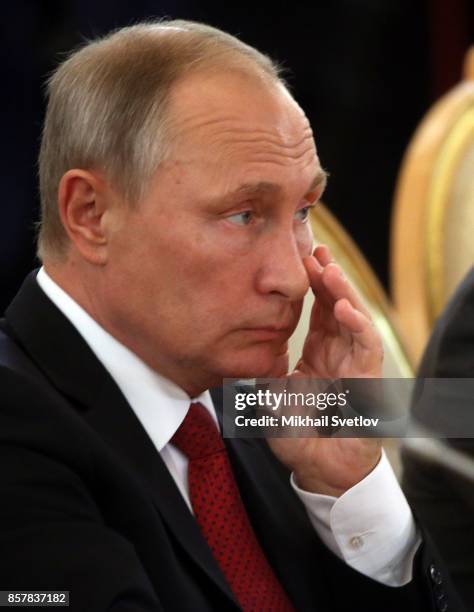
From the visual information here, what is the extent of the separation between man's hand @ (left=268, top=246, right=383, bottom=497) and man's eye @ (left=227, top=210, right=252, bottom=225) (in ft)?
0.36

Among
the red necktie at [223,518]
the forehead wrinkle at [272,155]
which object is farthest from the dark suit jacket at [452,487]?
the forehead wrinkle at [272,155]

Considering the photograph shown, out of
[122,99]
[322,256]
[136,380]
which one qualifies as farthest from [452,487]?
[122,99]

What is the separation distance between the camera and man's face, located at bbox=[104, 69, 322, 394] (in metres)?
1.09

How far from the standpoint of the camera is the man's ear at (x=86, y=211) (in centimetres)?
111

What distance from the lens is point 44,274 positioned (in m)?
1.17

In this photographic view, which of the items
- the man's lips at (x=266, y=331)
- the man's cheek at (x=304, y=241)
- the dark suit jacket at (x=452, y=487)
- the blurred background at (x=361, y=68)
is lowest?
the blurred background at (x=361, y=68)

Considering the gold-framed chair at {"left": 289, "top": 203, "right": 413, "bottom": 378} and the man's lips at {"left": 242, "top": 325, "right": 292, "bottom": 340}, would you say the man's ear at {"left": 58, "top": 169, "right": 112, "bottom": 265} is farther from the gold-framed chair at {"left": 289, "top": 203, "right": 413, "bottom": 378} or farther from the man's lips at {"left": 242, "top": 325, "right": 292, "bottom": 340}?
the gold-framed chair at {"left": 289, "top": 203, "right": 413, "bottom": 378}

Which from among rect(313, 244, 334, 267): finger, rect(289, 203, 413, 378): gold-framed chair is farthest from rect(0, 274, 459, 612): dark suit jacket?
rect(289, 203, 413, 378): gold-framed chair

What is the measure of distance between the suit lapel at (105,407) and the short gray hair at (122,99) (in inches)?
3.4

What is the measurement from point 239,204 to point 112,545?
0.33 metres

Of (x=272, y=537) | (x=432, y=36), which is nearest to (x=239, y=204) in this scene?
(x=272, y=537)

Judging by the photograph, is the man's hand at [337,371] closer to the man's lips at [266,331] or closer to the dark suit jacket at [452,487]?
the man's lips at [266,331]

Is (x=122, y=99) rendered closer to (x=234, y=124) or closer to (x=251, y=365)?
(x=234, y=124)

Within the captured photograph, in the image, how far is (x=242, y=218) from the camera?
1106 millimetres
